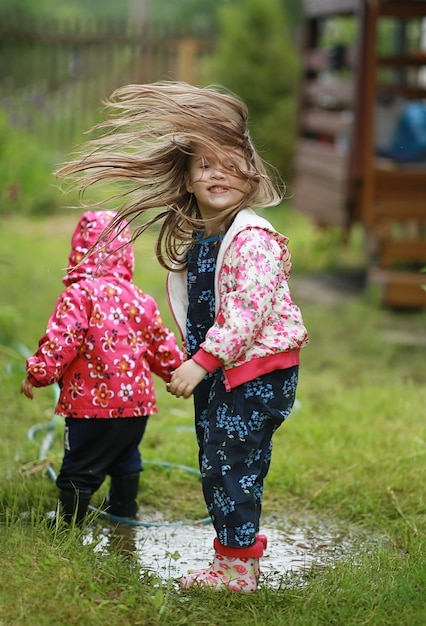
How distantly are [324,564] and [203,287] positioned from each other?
101 centimetres

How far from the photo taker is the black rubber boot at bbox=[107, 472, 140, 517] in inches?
142

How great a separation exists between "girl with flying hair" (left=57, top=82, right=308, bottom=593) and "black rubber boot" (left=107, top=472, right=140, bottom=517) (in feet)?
1.59

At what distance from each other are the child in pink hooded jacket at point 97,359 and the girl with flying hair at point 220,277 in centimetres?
22

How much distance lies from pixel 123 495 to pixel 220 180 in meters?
1.23

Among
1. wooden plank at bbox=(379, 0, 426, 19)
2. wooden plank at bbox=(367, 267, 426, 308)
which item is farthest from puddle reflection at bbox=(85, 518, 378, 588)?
wooden plank at bbox=(379, 0, 426, 19)

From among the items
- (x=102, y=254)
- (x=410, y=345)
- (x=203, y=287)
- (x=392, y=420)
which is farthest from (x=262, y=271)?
(x=410, y=345)

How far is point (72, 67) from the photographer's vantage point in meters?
15.2

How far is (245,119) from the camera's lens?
3.14m

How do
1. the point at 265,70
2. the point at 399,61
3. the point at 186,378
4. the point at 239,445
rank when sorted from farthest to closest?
the point at 265,70 < the point at 399,61 < the point at 239,445 < the point at 186,378

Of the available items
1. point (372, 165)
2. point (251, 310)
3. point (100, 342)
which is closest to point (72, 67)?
point (372, 165)

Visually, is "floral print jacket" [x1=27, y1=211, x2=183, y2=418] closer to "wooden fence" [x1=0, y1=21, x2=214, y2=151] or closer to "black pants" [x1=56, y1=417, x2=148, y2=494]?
"black pants" [x1=56, y1=417, x2=148, y2=494]

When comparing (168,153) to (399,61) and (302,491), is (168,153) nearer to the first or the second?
(302,491)

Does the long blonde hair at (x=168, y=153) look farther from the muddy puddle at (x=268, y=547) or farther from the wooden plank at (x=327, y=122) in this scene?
the wooden plank at (x=327, y=122)

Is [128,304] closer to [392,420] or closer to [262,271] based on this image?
[262,271]
